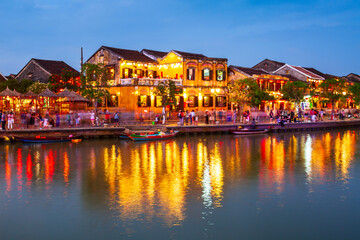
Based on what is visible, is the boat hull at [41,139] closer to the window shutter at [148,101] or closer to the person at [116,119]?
the person at [116,119]

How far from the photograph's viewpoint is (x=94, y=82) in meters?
45.3

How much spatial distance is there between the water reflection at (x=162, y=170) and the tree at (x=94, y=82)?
808 cm

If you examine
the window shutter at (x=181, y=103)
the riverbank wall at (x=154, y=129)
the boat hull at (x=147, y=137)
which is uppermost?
the window shutter at (x=181, y=103)

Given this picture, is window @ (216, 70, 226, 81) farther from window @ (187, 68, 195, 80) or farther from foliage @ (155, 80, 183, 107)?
foliage @ (155, 80, 183, 107)

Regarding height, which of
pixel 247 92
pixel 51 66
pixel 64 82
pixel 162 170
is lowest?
pixel 162 170

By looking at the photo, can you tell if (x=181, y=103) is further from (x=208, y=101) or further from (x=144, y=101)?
(x=144, y=101)

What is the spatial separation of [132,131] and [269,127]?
61.0 ft

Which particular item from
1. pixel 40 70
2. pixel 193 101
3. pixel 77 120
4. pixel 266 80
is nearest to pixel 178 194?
pixel 77 120

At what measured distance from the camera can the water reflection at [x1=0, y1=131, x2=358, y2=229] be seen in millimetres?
17023

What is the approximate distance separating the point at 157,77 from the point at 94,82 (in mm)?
13212

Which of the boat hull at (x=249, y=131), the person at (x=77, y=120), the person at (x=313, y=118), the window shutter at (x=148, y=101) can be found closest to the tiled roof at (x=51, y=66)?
the window shutter at (x=148, y=101)

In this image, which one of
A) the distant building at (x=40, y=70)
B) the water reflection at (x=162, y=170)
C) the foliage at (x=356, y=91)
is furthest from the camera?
the foliage at (x=356, y=91)

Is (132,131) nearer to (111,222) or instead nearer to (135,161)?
(135,161)

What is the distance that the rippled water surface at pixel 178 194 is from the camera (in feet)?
45.1
